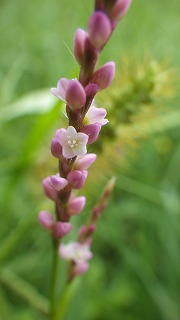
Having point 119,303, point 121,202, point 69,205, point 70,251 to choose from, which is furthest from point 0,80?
point 69,205

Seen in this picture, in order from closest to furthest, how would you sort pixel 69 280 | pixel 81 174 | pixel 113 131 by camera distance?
1. pixel 81 174
2. pixel 69 280
3. pixel 113 131

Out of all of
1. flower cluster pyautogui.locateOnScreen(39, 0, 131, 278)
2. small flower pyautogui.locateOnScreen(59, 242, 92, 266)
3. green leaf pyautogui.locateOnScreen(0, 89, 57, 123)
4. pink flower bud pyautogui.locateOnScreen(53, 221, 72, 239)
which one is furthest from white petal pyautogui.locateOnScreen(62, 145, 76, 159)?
green leaf pyautogui.locateOnScreen(0, 89, 57, 123)

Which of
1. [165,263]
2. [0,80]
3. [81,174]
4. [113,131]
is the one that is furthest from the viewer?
[0,80]

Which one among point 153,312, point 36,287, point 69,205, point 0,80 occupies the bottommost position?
point 153,312

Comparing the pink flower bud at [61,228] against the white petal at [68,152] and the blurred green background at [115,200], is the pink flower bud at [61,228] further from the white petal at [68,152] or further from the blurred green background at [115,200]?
the blurred green background at [115,200]

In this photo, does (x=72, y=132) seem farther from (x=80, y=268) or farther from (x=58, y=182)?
(x=80, y=268)

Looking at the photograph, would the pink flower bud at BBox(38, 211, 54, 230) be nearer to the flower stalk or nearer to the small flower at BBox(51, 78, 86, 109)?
the flower stalk

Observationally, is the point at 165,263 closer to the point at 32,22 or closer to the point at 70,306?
the point at 70,306
